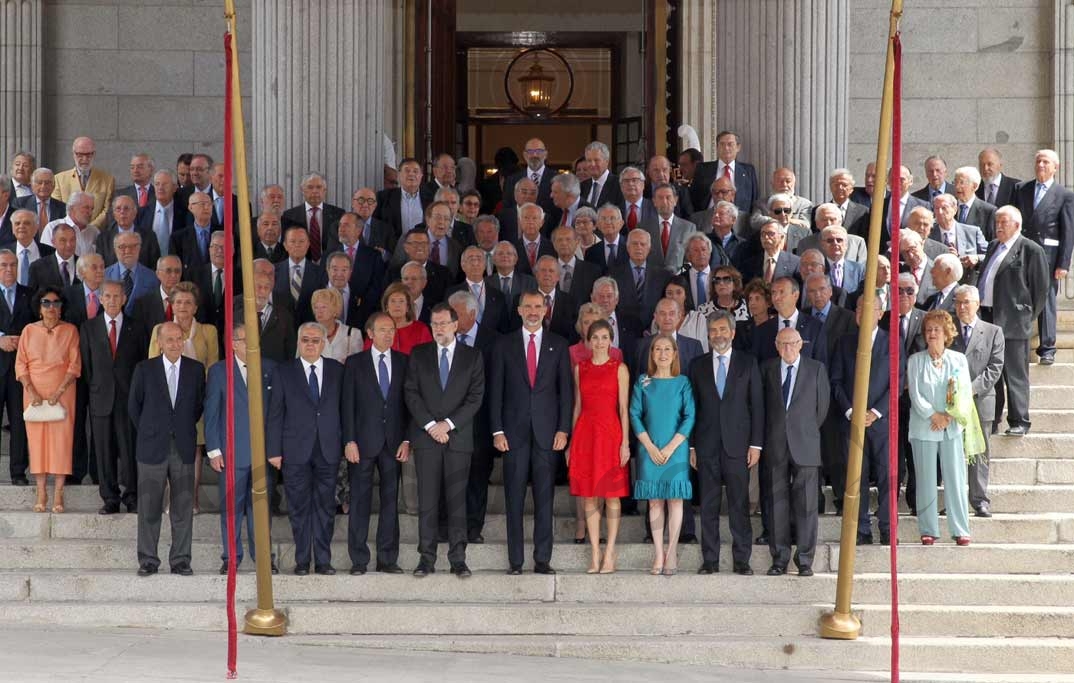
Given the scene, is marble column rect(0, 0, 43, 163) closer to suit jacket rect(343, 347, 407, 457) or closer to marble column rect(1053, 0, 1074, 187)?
suit jacket rect(343, 347, 407, 457)

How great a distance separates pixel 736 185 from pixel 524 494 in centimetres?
Result: 380

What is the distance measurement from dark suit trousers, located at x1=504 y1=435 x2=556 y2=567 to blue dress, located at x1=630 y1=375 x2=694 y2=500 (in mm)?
592

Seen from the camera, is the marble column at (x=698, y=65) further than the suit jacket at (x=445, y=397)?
Yes

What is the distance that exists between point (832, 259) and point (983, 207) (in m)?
1.83

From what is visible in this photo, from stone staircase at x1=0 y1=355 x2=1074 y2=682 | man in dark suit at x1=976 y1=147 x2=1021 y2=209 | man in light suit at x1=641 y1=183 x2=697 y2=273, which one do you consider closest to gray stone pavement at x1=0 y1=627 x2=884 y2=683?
stone staircase at x1=0 y1=355 x2=1074 y2=682

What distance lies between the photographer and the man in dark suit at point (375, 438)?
431 inches

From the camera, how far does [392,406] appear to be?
1103 cm

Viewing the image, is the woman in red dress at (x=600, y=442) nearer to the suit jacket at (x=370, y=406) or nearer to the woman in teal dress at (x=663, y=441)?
the woman in teal dress at (x=663, y=441)

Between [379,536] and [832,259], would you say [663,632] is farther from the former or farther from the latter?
[832,259]

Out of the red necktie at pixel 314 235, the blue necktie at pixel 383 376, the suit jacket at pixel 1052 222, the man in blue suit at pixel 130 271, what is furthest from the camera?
the suit jacket at pixel 1052 222

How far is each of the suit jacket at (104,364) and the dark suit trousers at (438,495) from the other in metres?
2.15

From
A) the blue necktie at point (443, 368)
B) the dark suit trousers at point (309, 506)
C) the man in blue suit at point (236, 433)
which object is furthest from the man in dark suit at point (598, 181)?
the dark suit trousers at point (309, 506)

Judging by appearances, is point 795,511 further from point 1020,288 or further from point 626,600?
point 1020,288

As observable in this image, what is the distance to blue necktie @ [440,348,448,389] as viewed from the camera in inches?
434
